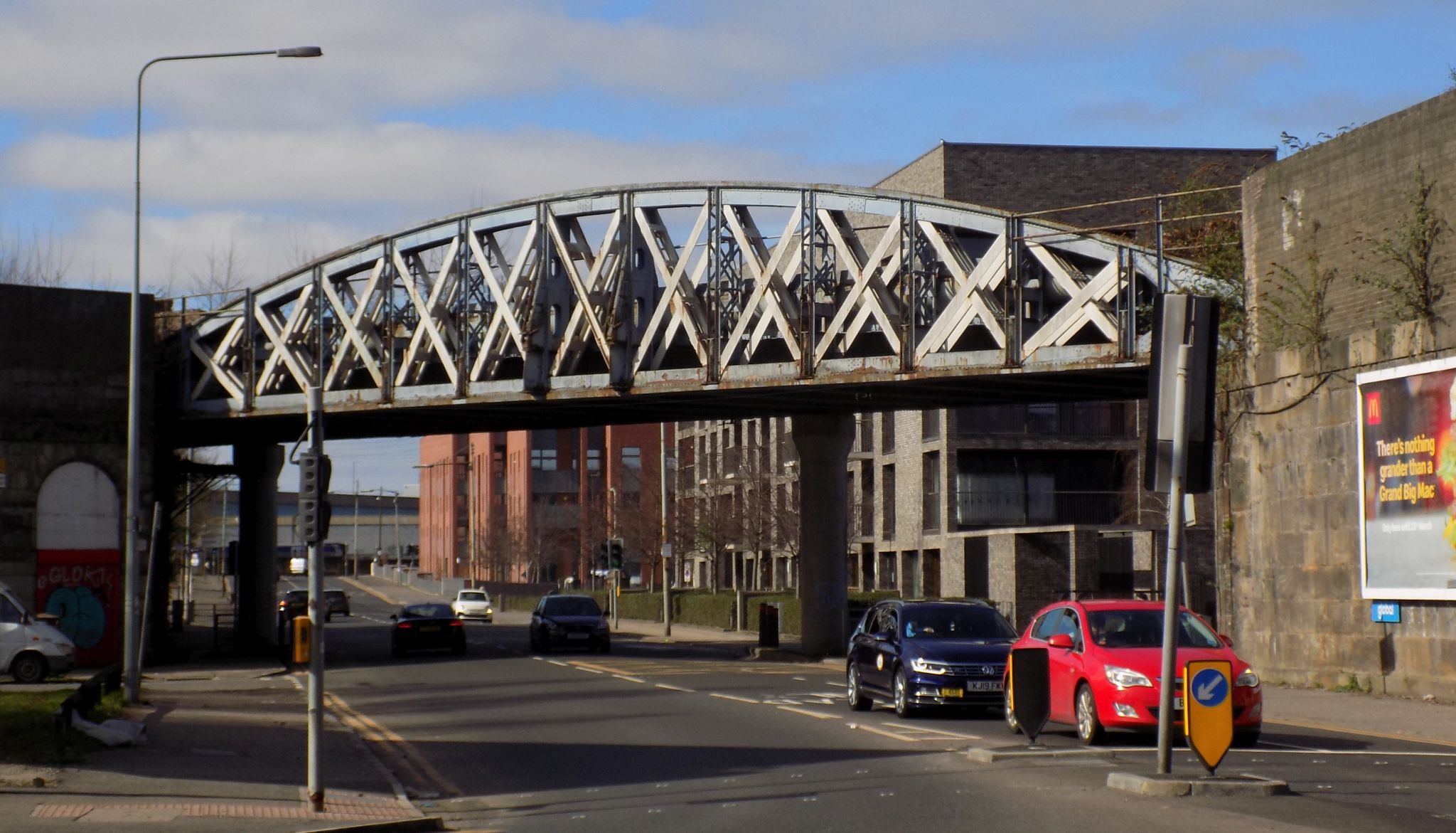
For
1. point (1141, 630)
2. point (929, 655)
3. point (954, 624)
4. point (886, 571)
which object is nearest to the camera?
point (1141, 630)

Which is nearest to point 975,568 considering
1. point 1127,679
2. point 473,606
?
point 473,606

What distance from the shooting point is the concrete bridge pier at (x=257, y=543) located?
48.9 meters

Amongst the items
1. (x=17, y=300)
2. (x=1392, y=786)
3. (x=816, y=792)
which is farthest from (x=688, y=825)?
(x=17, y=300)

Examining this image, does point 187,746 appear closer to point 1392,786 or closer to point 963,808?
point 963,808

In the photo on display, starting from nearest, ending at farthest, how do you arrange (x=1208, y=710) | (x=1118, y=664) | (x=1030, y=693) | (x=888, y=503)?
1. (x=1208, y=710)
2. (x=1030, y=693)
3. (x=1118, y=664)
4. (x=888, y=503)

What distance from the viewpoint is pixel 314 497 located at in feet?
45.0

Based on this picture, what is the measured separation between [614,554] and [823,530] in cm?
1195

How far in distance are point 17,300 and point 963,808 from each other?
29.9 m

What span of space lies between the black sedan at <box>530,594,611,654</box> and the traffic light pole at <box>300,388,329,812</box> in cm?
3034

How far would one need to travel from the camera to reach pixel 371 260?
4019 centimetres

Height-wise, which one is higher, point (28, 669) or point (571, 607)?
point (571, 607)

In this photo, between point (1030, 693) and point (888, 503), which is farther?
point (888, 503)

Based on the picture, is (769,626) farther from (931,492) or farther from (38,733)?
(38,733)

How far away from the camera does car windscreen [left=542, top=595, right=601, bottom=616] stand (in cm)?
4457
